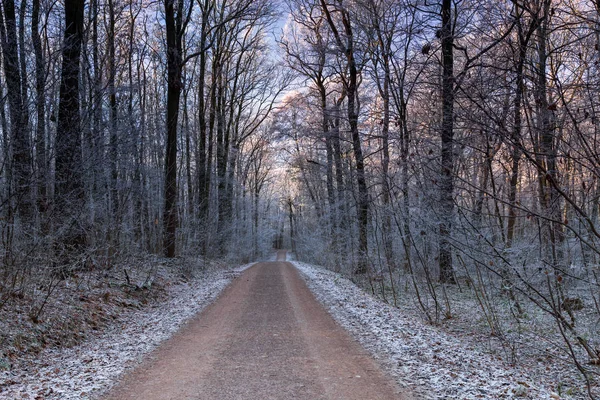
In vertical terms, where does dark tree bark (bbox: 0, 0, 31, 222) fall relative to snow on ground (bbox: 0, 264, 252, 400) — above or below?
above

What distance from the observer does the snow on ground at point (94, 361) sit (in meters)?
4.74

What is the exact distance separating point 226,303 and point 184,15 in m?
13.0

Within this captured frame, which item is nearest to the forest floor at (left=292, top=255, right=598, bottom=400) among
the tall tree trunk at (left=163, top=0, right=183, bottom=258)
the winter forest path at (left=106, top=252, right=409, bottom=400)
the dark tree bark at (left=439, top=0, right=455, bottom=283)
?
the winter forest path at (left=106, top=252, right=409, bottom=400)

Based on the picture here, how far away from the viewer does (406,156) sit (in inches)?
363

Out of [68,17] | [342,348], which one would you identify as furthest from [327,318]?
[68,17]

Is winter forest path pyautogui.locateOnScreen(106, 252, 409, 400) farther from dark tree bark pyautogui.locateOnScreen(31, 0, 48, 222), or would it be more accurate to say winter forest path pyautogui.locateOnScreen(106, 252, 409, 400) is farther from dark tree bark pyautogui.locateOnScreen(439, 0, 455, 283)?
dark tree bark pyautogui.locateOnScreen(31, 0, 48, 222)

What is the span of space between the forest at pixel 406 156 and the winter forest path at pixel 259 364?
8.33 feet

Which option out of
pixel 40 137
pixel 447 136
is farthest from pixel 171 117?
pixel 447 136

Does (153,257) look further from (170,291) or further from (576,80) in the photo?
(576,80)

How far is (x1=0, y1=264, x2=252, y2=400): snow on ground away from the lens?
15.5ft

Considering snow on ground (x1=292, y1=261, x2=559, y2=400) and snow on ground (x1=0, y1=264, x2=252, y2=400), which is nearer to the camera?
snow on ground (x1=292, y1=261, x2=559, y2=400)

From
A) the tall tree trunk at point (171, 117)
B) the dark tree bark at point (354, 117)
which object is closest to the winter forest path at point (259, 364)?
the tall tree trunk at point (171, 117)

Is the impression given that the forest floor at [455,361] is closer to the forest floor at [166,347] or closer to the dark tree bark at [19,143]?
the forest floor at [166,347]

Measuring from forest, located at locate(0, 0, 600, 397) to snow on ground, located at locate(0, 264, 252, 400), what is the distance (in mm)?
1295
